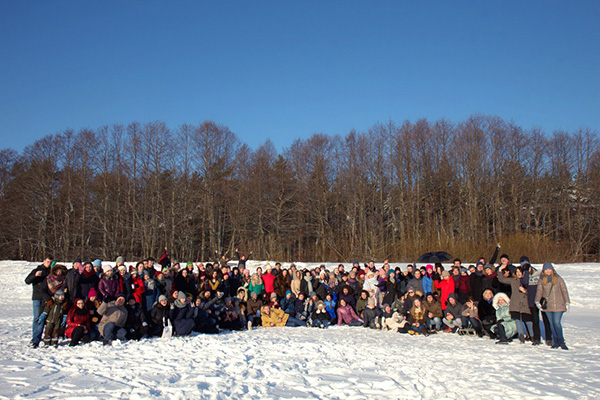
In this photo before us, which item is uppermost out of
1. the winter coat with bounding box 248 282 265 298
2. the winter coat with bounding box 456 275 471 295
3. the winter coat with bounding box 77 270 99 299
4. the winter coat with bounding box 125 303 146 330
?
the winter coat with bounding box 77 270 99 299

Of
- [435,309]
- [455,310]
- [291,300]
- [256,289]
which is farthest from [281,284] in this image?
[455,310]

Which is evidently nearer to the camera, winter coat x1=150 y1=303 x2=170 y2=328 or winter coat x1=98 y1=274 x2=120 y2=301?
winter coat x1=98 y1=274 x2=120 y2=301

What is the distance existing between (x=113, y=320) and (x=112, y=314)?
136mm

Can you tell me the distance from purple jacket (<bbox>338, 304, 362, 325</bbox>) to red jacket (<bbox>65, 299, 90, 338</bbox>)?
6.85m

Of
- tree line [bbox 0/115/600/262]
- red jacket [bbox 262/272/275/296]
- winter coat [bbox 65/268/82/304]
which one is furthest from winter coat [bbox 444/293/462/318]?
tree line [bbox 0/115/600/262]

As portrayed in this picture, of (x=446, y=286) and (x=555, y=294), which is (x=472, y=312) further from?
(x=555, y=294)

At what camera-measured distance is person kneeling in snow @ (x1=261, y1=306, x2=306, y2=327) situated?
499 inches

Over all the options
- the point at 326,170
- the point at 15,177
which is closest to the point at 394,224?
the point at 326,170

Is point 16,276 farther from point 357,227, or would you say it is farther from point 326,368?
point 357,227

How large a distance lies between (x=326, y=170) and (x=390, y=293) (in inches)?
1118

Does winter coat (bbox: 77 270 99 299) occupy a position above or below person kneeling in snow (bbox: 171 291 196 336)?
above

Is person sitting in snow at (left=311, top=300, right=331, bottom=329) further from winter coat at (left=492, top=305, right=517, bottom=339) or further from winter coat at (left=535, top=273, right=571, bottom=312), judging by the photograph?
winter coat at (left=535, top=273, right=571, bottom=312)

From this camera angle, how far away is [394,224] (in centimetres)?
3709

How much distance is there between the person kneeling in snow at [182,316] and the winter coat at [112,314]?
1146mm
